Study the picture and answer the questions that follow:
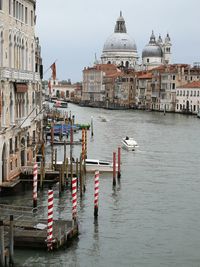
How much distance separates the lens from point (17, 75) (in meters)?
14.9

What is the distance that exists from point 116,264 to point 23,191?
5.31 m

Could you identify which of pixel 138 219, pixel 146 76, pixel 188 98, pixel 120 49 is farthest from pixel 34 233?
pixel 120 49

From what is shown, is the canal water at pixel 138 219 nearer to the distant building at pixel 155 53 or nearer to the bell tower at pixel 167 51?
the distant building at pixel 155 53

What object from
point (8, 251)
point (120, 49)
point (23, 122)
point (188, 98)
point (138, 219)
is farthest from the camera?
point (120, 49)

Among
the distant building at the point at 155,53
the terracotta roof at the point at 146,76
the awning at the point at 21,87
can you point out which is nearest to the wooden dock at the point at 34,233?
the awning at the point at 21,87

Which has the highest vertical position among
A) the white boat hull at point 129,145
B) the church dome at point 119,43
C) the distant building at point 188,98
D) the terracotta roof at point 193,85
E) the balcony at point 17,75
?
the church dome at point 119,43

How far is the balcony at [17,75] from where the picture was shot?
44.8 ft

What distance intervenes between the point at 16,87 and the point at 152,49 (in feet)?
284

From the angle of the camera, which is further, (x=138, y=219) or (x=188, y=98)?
(x=188, y=98)

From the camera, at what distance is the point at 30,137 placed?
17.2m

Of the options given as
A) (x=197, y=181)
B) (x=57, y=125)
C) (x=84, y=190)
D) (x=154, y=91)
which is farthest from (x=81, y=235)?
(x=154, y=91)

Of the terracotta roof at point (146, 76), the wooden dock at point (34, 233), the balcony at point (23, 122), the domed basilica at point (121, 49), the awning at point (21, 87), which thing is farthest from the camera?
the domed basilica at point (121, 49)

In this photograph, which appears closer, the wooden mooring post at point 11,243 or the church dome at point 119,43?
the wooden mooring post at point 11,243

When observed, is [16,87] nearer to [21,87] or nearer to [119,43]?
[21,87]
